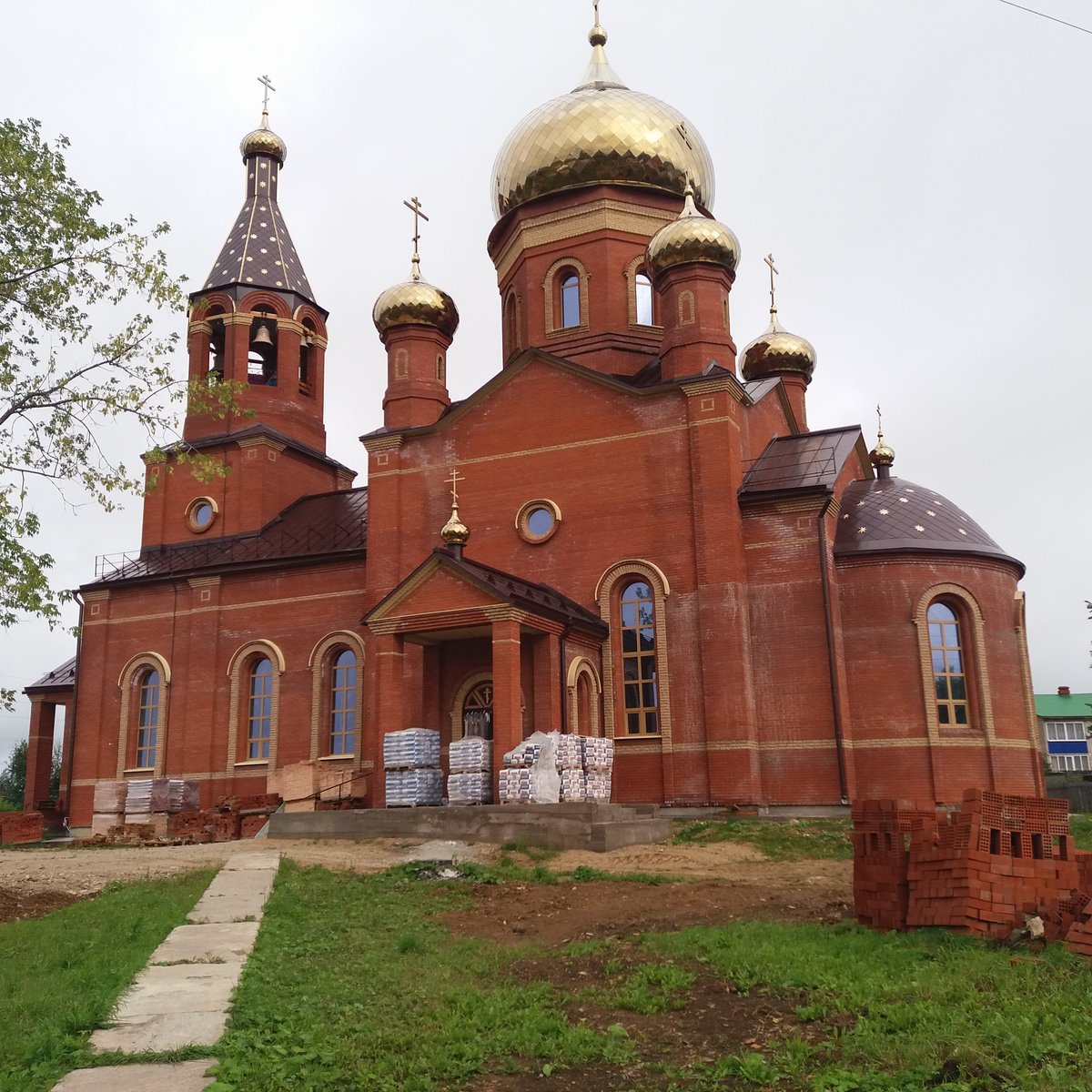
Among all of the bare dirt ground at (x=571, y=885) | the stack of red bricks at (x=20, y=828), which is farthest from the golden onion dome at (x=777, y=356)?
the stack of red bricks at (x=20, y=828)

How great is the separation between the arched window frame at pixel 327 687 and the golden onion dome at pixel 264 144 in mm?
13037

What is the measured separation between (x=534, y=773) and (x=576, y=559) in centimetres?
461

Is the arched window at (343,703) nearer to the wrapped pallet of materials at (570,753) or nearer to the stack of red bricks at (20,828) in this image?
the stack of red bricks at (20,828)

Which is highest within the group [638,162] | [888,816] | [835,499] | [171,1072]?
[638,162]

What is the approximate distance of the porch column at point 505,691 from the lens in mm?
16031

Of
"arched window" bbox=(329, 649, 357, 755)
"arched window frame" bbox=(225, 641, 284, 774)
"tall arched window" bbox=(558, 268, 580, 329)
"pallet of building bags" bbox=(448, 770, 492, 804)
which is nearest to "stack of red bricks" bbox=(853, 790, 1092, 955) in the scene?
"pallet of building bags" bbox=(448, 770, 492, 804)

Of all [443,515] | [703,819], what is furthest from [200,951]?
[443,515]

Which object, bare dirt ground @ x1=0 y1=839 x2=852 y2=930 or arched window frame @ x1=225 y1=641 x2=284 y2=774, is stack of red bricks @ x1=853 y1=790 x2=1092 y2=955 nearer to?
bare dirt ground @ x1=0 y1=839 x2=852 y2=930

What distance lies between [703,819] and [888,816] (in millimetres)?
8976

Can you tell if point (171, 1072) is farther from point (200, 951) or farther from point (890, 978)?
point (890, 978)

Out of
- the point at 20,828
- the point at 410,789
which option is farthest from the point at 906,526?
the point at 20,828

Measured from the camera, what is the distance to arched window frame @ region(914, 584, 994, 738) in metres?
17.3

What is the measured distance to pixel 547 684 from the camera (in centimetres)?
1698

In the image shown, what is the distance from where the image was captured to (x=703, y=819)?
54.2 ft
